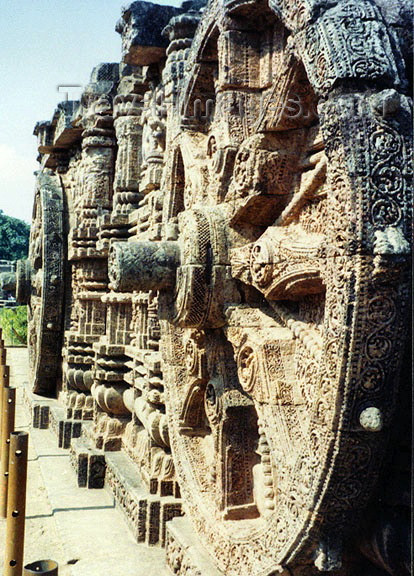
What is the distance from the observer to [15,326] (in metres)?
15.1

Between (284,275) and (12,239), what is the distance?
40206 millimetres

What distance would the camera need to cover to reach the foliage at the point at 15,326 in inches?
598

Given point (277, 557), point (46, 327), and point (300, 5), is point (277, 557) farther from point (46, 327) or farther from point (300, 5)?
point (46, 327)

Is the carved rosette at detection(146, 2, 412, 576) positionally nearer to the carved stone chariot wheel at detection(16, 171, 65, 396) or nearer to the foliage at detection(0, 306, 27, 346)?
the carved stone chariot wheel at detection(16, 171, 65, 396)

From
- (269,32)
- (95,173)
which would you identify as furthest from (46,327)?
(269,32)

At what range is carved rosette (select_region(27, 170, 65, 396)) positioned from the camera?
259 inches

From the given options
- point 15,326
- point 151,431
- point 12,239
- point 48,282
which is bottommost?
point 151,431

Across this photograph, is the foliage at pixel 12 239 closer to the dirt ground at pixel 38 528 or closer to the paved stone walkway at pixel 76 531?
the dirt ground at pixel 38 528

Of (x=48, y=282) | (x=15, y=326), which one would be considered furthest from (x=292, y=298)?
(x=15, y=326)

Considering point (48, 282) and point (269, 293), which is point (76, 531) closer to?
point (269, 293)

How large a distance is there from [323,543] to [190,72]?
224cm

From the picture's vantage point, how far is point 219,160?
107 inches

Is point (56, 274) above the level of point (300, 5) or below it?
below

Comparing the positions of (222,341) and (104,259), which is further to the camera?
(104,259)
